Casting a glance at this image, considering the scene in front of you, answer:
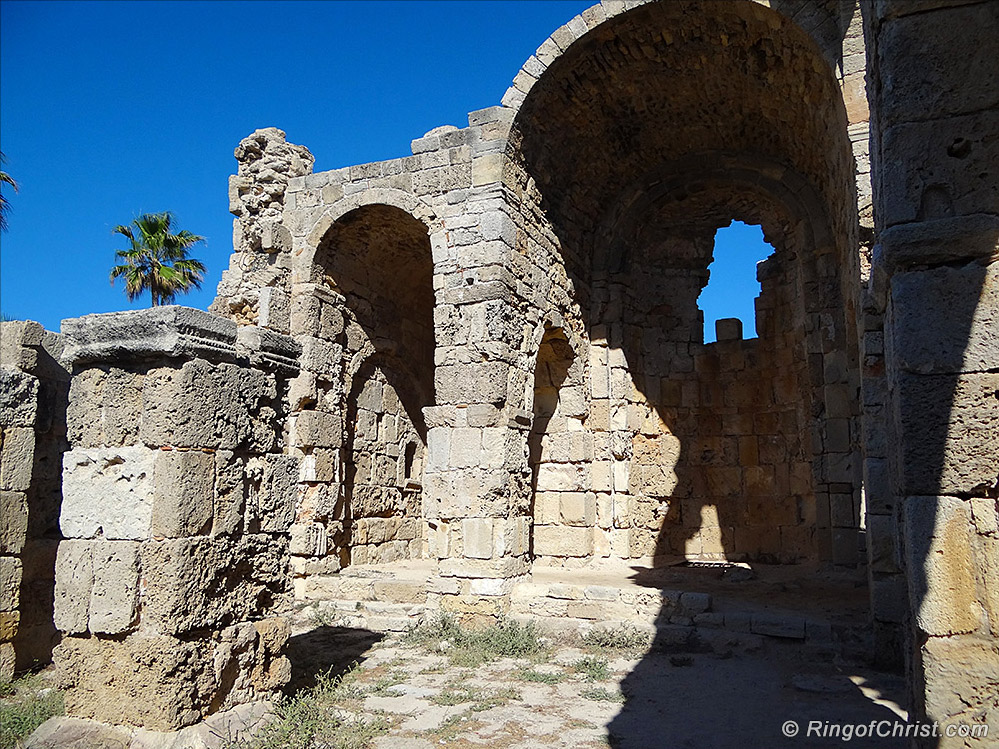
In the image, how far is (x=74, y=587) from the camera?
399cm

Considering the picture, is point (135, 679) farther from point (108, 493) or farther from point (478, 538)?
point (478, 538)

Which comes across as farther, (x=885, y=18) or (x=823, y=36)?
(x=823, y=36)

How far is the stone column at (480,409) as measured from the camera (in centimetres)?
759

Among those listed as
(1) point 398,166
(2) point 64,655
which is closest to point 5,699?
(2) point 64,655

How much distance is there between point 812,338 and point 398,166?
5564mm

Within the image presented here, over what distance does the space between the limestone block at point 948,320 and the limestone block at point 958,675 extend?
3.27 ft

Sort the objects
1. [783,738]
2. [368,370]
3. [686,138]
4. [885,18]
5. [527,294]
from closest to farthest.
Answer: [885,18]
[783,738]
[527,294]
[686,138]
[368,370]

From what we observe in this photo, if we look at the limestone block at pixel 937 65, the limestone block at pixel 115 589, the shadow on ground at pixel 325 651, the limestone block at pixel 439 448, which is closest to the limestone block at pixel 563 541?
the limestone block at pixel 439 448

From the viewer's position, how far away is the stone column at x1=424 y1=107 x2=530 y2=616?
759 cm

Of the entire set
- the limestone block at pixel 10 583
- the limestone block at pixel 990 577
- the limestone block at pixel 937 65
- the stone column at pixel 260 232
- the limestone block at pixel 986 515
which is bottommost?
the limestone block at pixel 10 583

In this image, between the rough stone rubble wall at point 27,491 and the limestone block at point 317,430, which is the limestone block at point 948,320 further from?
the limestone block at point 317,430

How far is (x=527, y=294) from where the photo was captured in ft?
27.9

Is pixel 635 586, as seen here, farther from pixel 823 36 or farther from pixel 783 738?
pixel 823 36

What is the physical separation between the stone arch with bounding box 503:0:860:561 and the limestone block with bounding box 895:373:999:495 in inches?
157
